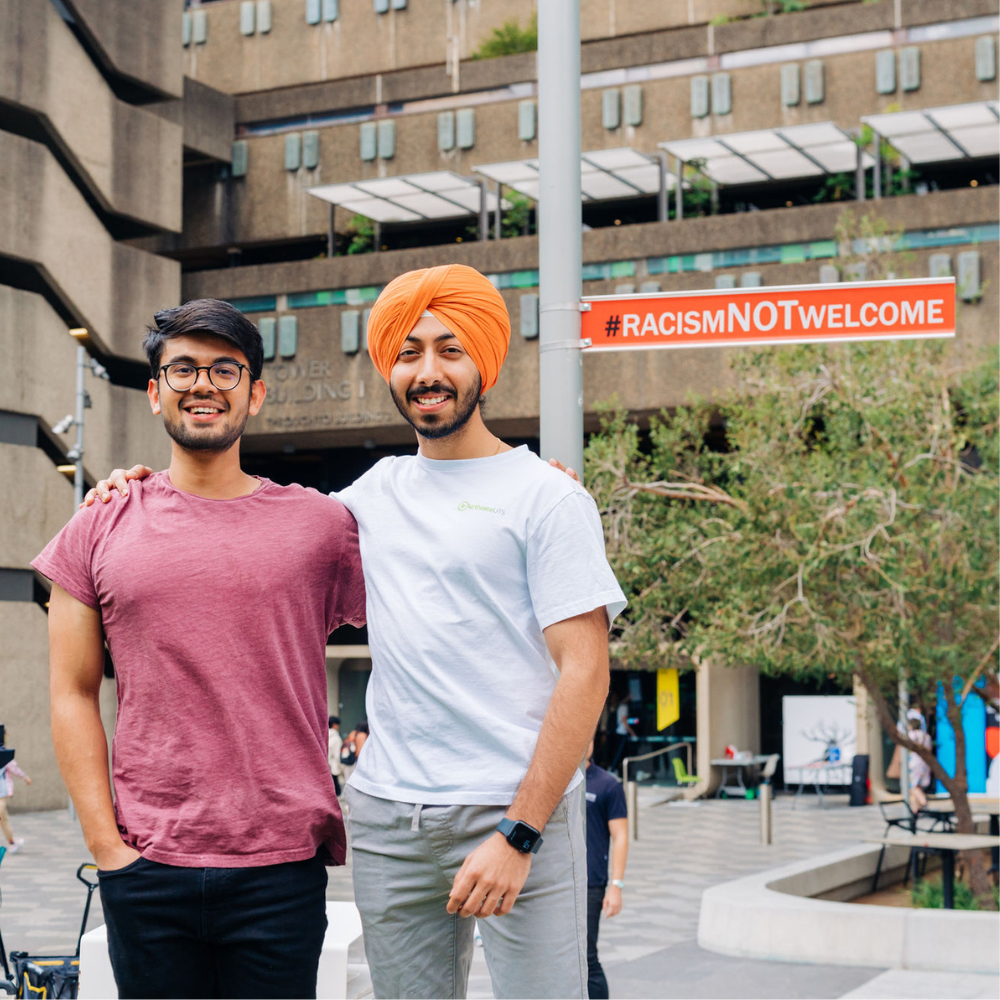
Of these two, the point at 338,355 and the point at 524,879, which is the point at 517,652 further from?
the point at 338,355

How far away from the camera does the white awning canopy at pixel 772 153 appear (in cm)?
2662

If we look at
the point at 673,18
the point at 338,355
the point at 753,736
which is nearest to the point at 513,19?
the point at 673,18

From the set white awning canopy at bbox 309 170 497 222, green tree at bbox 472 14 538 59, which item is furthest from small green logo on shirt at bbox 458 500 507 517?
green tree at bbox 472 14 538 59

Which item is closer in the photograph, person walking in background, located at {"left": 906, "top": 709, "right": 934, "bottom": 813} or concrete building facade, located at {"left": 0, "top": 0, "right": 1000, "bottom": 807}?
person walking in background, located at {"left": 906, "top": 709, "right": 934, "bottom": 813}

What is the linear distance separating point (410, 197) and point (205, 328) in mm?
28379

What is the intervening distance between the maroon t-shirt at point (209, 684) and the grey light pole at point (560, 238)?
1788 mm

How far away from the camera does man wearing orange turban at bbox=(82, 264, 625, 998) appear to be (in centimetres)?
264

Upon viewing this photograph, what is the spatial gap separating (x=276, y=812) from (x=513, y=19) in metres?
32.0

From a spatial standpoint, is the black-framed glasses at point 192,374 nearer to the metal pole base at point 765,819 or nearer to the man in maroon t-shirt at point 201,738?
the man in maroon t-shirt at point 201,738

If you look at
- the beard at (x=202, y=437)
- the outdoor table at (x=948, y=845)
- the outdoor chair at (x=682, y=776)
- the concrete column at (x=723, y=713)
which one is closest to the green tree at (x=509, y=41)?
the concrete column at (x=723, y=713)

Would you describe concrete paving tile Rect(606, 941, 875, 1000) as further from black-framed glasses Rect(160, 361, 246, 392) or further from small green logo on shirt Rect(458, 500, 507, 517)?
black-framed glasses Rect(160, 361, 246, 392)

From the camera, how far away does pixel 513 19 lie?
32406 mm

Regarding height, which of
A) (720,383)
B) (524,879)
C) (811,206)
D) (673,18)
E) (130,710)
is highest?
(673,18)

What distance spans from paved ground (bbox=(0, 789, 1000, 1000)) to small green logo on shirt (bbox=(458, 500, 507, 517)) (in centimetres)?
310
